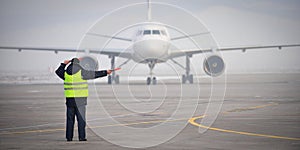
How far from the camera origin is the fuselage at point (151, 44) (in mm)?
40188

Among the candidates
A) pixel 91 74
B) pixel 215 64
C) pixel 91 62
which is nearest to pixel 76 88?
pixel 91 74

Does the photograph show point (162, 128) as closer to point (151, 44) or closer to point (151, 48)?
point (151, 48)

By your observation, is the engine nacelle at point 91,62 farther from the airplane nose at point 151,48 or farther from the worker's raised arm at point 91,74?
the worker's raised arm at point 91,74

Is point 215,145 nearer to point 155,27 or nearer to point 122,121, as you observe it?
point 122,121

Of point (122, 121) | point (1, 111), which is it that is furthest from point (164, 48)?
point (122, 121)

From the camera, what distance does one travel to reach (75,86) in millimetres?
11688

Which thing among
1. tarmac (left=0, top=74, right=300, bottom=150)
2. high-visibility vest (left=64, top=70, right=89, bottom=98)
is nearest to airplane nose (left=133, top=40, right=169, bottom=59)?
tarmac (left=0, top=74, right=300, bottom=150)

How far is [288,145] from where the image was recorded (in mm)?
9969

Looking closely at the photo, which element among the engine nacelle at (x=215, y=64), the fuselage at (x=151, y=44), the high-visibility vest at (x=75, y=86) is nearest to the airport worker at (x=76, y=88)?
the high-visibility vest at (x=75, y=86)

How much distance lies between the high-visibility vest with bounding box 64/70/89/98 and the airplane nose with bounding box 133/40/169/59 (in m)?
27.8

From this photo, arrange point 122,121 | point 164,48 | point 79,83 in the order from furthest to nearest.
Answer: point 164,48
point 122,121
point 79,83

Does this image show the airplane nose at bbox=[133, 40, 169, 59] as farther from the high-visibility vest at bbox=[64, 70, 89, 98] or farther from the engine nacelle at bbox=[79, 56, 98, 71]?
the high-visibility vest at bbox=[64, 70, 89, 98]

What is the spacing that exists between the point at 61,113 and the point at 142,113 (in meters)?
2.43

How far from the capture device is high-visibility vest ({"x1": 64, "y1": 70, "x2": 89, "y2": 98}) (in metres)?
11.7
